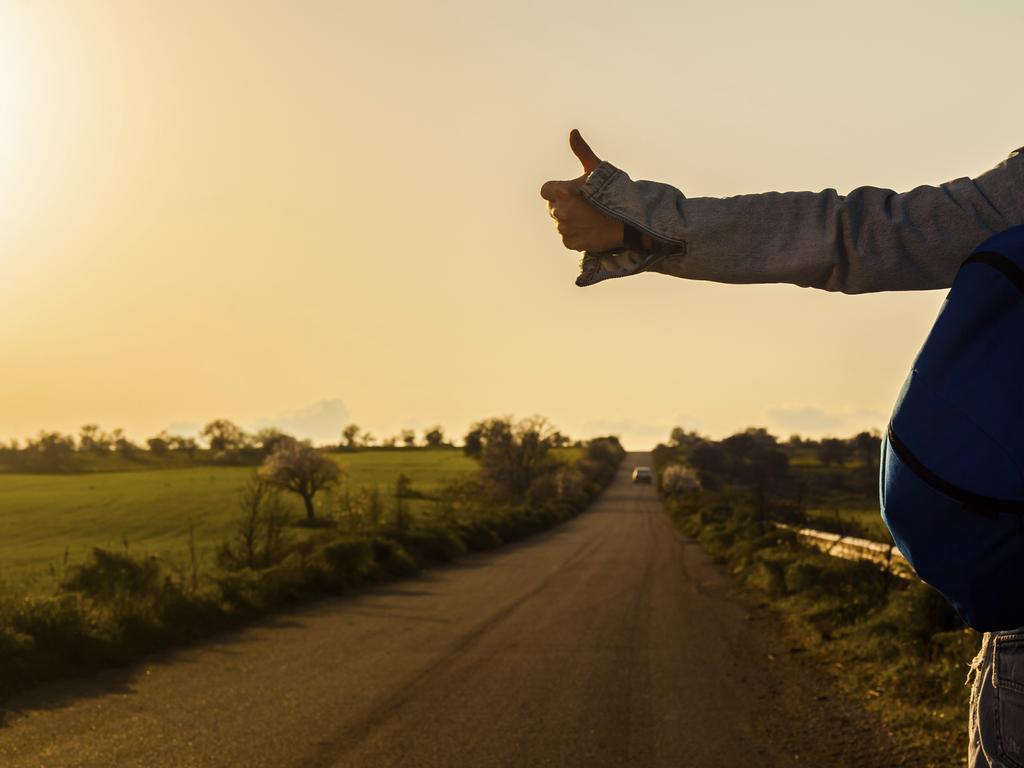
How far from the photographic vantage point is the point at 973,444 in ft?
4.97

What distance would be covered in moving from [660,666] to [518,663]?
145 cm

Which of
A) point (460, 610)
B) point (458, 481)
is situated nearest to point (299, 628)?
point (460, 610)

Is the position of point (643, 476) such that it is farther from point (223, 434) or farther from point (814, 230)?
point (814, 230)

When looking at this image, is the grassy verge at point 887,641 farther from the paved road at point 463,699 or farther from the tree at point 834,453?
the tree at point 834,453

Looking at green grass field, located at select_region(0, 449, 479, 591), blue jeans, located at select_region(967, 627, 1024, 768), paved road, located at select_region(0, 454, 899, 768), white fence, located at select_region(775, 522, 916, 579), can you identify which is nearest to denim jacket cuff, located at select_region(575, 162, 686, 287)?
Answer: blue jeans, located at select_region(967, 627, 1024, 768)

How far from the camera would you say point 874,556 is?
43.6 feet

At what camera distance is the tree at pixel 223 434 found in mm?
124938

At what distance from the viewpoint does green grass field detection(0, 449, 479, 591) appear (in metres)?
37.2

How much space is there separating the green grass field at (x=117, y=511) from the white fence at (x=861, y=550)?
17.2m

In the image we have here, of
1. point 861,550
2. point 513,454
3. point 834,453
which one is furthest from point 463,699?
point 834,453

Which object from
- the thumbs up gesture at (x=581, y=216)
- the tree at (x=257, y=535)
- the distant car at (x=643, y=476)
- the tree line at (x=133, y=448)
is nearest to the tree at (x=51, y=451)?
the tree line at (x=133, y=448)

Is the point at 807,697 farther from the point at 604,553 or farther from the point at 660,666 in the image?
the point at 604,553

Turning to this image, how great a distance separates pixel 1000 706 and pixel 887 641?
28.3 feet

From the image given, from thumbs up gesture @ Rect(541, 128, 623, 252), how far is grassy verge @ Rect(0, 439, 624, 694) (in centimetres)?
818
